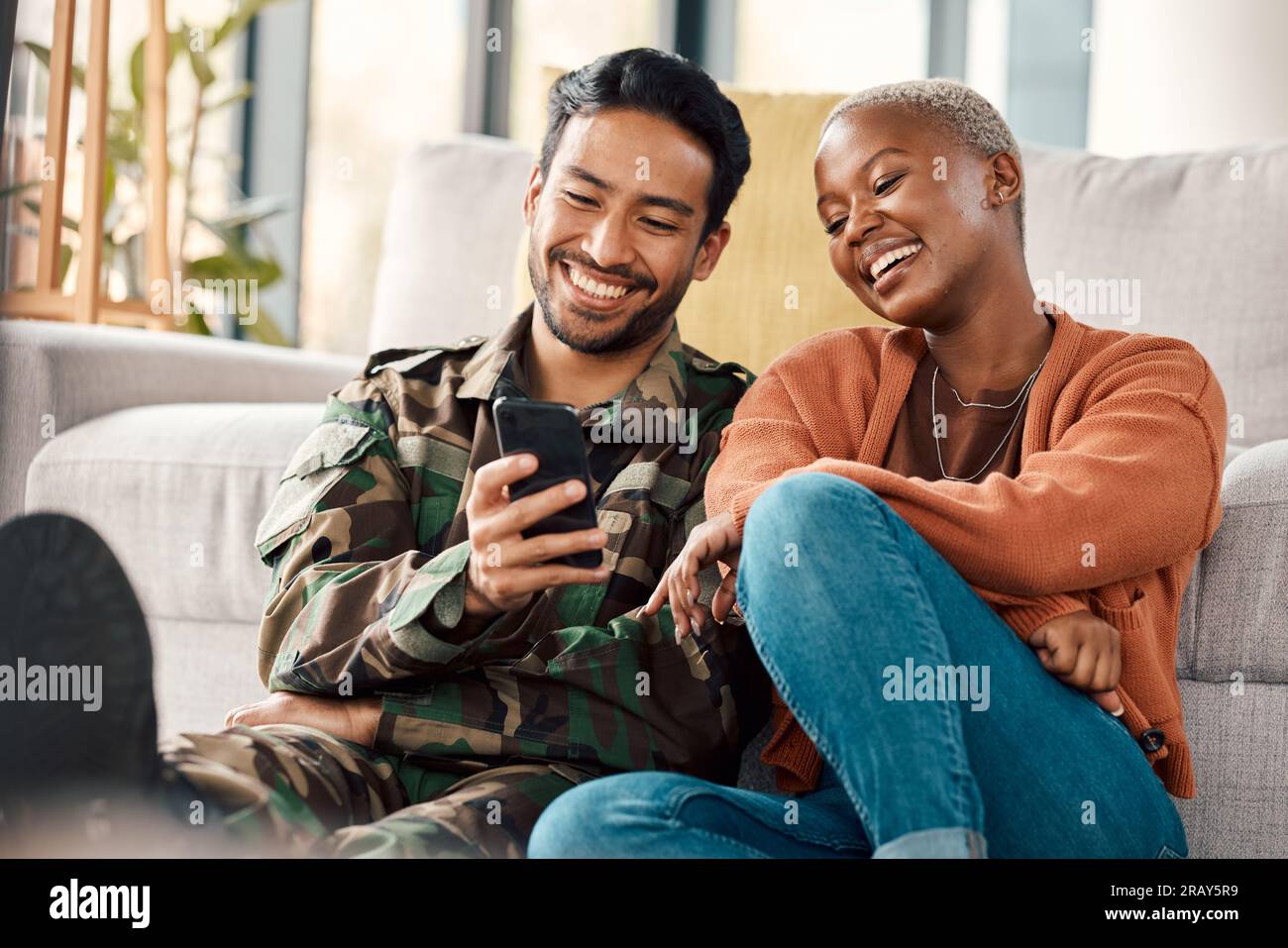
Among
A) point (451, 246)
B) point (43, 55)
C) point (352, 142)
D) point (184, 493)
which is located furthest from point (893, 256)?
point (352, 142)

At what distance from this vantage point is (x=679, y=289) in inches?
48.6

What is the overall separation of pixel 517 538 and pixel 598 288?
1.17 ft

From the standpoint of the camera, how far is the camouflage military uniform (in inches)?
37.2

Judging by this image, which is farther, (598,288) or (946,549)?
(598,288)

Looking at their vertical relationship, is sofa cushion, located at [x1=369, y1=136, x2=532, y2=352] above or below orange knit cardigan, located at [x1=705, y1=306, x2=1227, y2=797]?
above

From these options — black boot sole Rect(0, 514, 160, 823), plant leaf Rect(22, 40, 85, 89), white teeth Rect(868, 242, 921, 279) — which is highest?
plant leaf Rect(22, 40, 85, 89)

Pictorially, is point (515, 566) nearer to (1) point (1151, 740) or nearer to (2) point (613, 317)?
(2) point (613, 317)

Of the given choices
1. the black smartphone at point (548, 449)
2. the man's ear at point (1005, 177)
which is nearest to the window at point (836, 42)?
the man's ear at point (1005, 177)

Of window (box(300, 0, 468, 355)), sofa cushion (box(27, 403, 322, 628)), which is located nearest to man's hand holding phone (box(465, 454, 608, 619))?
sofa cushion (box(27, 403, 322, 628))

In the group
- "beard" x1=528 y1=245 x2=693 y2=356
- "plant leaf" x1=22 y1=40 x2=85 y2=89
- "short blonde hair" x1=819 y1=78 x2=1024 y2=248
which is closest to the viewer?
"short blonde hair" x1=819 y1=78 x2=1024 y2=248

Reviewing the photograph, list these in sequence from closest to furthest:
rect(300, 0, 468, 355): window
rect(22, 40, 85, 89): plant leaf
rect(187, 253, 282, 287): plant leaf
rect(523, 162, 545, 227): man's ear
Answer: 1. rect(523, 162, 545, 227): man's ear
2. rect(22, 40, 85, 89): plant leaf
3. rect(187, 253, 282, 287): plant leaf
4. rect(300, 0, 468, 355): window

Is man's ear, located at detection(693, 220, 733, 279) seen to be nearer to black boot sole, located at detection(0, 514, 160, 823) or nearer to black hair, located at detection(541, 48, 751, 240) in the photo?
black hair, located at detection(541, 48, 751, 240)

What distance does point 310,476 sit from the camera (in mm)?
1164

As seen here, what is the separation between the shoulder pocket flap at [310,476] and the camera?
1.14m
